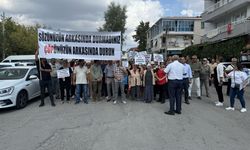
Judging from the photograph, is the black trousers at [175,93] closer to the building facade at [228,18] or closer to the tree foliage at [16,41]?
the building facade at [228,18]

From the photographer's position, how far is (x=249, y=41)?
80.5 feet

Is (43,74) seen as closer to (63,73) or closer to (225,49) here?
(63,73)

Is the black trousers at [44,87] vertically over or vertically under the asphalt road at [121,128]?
over

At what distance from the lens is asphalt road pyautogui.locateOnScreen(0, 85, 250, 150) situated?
609 cm

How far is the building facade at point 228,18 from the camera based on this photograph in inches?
1063

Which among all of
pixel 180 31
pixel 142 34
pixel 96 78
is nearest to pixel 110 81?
pixel 96 78

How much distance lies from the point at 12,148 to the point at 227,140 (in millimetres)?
4613

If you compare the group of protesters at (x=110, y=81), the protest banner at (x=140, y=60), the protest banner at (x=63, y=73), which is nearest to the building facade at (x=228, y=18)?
the protest banner at (x=140, y=60)

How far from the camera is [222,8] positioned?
3338cm

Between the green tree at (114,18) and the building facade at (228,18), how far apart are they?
783 inches

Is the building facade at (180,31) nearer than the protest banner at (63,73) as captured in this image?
No

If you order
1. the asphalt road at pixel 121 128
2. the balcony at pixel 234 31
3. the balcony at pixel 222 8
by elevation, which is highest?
the balcony at pixel 222 8

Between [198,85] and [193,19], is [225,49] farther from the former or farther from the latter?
[193,19]

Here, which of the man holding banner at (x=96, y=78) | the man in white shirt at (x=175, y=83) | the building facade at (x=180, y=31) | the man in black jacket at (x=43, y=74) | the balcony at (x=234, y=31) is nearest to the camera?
the man in white shirt at (x=175, y=83)
